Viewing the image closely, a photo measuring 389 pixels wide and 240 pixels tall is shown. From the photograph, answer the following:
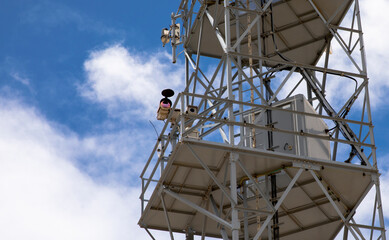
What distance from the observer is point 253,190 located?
88.0ft

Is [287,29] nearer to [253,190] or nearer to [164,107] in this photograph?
[164,107]

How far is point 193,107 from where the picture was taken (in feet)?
82.1

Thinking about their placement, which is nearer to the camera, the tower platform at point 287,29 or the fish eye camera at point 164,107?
the fish eye camera at point 164,107

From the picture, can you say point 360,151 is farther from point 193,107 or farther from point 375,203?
point 193,107

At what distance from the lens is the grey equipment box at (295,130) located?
2588 centimetres

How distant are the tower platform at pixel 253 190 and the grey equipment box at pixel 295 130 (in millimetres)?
828

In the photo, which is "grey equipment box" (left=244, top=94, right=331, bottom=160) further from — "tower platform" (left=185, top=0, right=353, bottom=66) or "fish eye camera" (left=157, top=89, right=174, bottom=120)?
"tower platform" (left=185, top=0, right=353, bottom=66)


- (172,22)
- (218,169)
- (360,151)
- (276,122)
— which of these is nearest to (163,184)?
(218,169)

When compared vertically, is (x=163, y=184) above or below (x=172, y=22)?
below

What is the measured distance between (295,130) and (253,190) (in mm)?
2393

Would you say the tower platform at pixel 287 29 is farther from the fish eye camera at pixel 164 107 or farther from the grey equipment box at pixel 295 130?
the grey equipment box at pixel 295 130

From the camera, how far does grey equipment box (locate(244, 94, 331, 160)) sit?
25875 mm

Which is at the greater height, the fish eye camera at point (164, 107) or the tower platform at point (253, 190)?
the fish eye camera at point (164, 107)

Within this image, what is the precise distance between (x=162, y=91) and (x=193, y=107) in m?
3.49
